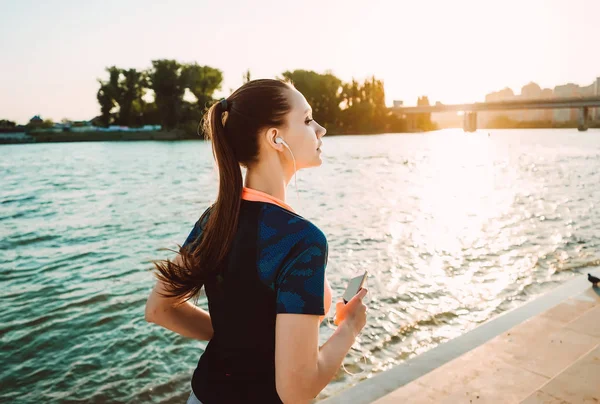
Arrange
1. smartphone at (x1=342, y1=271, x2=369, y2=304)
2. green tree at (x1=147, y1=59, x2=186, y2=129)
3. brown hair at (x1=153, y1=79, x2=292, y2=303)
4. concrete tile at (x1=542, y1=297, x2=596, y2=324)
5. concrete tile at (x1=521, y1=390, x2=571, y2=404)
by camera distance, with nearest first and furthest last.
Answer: brown hair at (x1=153, y1=79, x2=292, y2=303) < smartphone at (x1=342, y1=271, x2=369, y2=304) < concrete tile at (x1=521, y1=390, x2=571, y2=404) < concrete tile at (x1=542, y1=297, x2=596, y2=324) < green tree at (x1=147, y1=59, x2=186, y2=129)

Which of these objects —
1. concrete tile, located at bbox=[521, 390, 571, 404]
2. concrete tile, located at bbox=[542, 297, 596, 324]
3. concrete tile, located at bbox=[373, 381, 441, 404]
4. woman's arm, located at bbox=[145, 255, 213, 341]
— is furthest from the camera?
concrete tile, located at bbox=[542, 297, 596, 324]

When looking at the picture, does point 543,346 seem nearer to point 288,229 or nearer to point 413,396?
point 413,396

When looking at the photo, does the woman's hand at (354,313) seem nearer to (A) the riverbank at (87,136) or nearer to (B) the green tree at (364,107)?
(A) the riverbank at (87,136)

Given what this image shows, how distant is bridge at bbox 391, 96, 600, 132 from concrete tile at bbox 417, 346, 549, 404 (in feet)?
285

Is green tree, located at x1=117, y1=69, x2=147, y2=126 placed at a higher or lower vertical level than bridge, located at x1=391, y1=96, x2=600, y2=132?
higher

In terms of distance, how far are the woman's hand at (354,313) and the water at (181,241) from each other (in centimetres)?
72

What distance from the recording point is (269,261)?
1309mm

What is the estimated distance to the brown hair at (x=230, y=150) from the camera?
1.45 metres

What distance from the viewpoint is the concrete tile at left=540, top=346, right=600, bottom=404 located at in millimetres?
3277

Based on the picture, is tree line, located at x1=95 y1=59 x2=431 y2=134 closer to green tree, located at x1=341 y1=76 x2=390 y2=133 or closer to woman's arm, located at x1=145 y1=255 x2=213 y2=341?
green tree, located at x1=341 y1=76 x2=390 y2=133

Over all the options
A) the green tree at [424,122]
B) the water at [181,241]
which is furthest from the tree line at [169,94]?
the water at [181,241]

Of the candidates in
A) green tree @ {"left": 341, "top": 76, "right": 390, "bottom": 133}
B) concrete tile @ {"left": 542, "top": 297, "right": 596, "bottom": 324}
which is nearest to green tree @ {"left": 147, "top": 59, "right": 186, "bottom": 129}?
green tree @ {"left": 341, "top": 76, "right": 390, "bottom": 133}

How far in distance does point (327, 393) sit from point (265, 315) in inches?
166

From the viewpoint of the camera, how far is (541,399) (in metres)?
3.30
